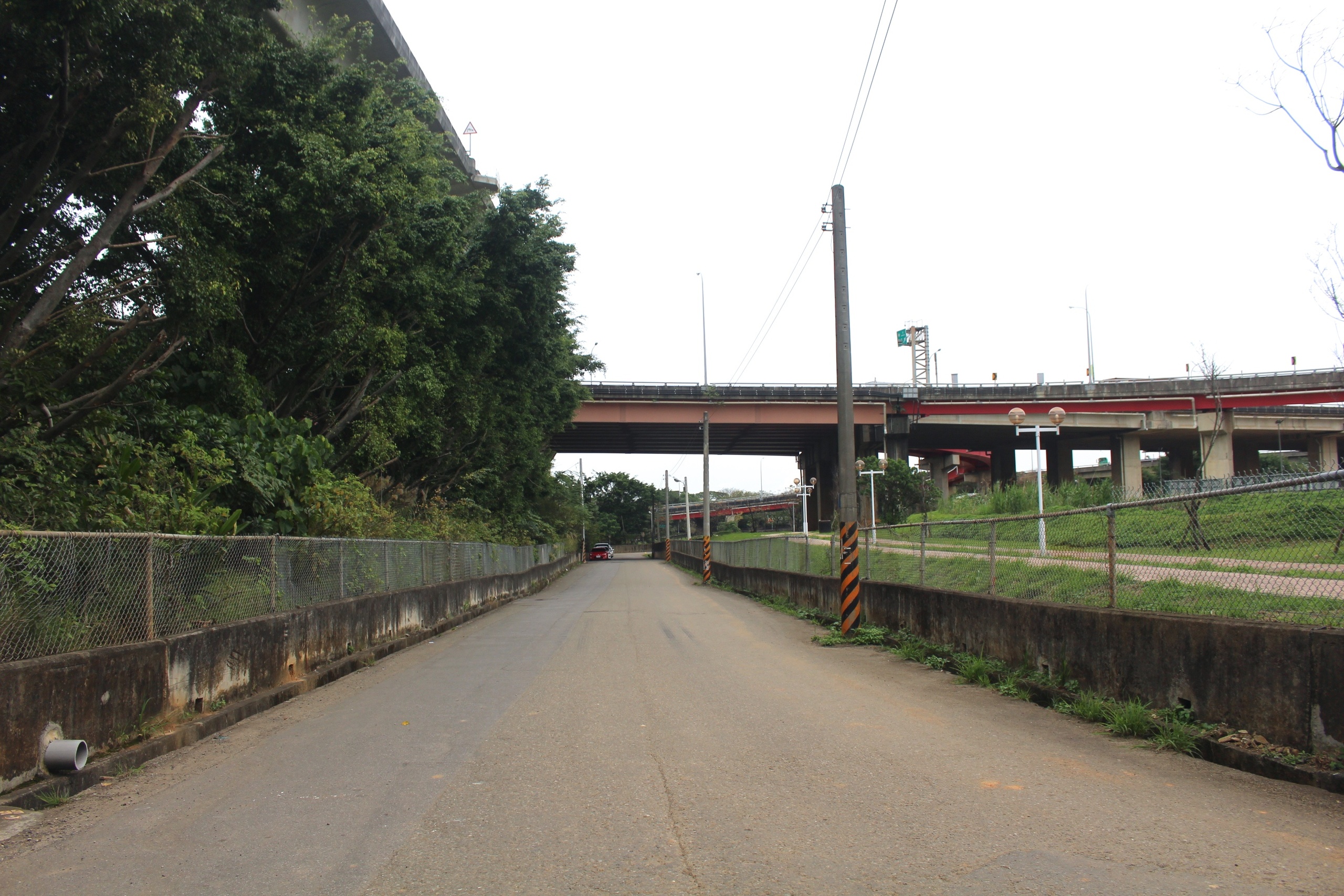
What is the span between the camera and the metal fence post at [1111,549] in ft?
28.6

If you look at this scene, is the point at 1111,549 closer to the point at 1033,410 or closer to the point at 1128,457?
the point at 1033,410

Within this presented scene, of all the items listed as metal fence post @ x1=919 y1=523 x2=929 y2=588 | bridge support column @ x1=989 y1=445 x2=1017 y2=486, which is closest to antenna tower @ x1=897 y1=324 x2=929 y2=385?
bridge support column @ x1=989 y1=445 x2=1017 y2=486

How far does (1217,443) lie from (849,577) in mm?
49426

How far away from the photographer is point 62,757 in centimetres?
605

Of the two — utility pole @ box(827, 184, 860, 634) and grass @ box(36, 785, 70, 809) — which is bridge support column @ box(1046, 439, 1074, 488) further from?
grass @ box(36, 785, 70, 809)

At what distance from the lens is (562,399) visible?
126 feet

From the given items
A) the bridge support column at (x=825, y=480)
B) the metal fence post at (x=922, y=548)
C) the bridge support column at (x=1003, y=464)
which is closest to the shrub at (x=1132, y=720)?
the metal fence post at (x=922, y=548)

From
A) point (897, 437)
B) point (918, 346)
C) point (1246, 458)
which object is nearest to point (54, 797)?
point (897, 437)

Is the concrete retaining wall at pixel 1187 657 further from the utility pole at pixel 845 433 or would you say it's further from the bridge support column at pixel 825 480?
the bridge support column at pixel 825 480

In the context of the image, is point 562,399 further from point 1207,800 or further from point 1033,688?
point 1207,800

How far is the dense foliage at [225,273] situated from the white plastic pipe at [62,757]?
2.79 metres

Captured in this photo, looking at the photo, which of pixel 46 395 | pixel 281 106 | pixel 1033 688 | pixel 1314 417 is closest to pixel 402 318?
pixel 281 106

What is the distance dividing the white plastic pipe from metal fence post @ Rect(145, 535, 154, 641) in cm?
179

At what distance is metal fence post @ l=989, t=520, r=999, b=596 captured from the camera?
11273 mm
